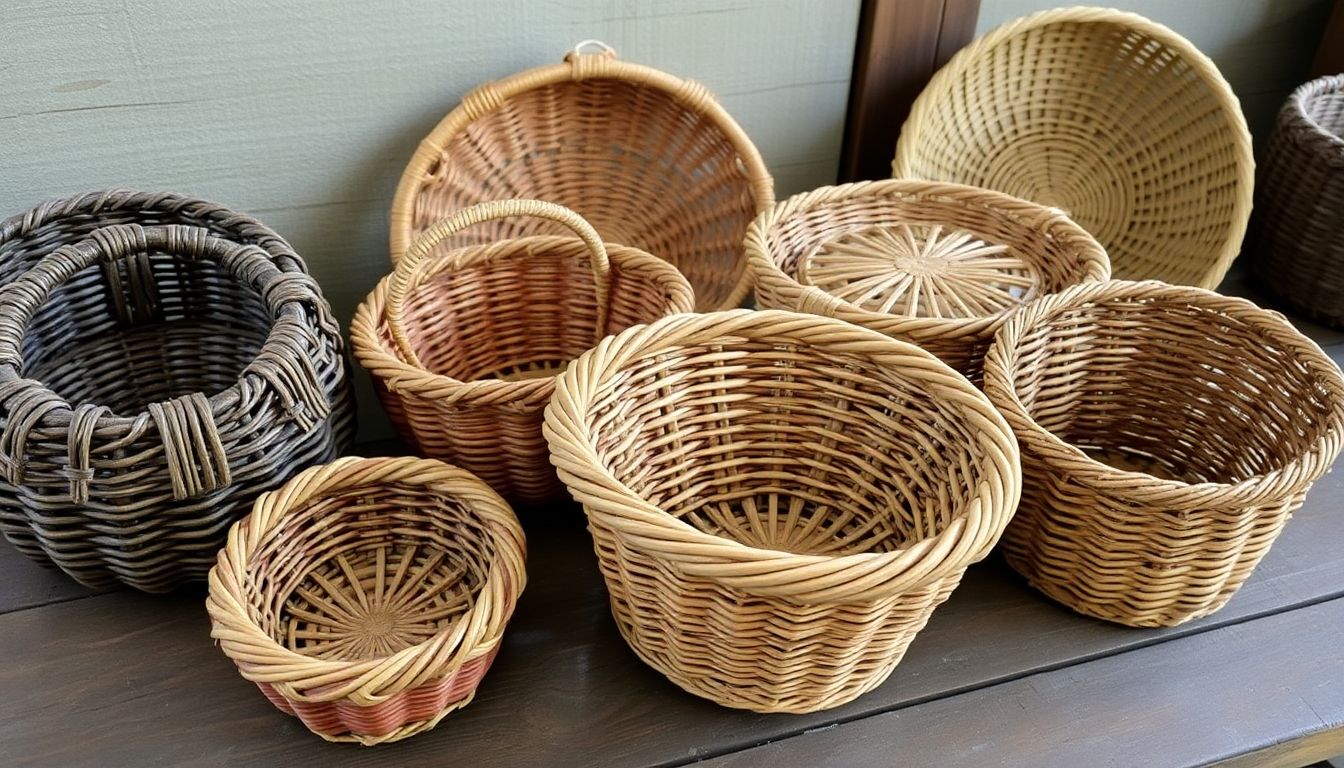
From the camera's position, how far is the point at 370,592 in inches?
38.6

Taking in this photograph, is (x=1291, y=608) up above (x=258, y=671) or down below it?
below

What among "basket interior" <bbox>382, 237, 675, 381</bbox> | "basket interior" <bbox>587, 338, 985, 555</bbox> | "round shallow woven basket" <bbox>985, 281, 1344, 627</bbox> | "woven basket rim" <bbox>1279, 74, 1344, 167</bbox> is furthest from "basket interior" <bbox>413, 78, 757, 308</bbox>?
"woven basket rim" <bbox>1279, 74, 1344, 167</bbox>

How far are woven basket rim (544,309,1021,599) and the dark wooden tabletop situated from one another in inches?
7.3

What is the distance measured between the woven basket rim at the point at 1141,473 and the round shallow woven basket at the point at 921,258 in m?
0.03

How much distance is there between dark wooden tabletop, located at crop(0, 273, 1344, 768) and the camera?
34.0 inches

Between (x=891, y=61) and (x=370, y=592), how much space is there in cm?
99

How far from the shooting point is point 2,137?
3.60ft

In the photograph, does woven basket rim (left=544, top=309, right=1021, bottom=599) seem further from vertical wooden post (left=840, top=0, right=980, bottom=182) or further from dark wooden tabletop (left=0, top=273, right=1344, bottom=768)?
vertical wooden post (left=840, top=0, right=980, bottom=182)

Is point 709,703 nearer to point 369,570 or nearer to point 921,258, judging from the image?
point 369,570

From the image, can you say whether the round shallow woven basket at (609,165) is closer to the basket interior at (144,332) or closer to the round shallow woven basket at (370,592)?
the basket interior at (144,332)

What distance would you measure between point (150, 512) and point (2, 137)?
1.78ft

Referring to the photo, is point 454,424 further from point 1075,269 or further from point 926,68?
point 926,68


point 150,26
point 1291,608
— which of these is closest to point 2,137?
point 150,26

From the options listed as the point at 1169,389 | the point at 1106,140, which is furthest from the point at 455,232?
the point at 1106,140
